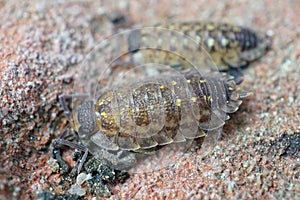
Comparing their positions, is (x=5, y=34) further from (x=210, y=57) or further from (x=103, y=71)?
(x=210, y=57)

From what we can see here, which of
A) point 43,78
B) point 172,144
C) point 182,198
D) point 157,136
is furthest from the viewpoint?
point 43,78

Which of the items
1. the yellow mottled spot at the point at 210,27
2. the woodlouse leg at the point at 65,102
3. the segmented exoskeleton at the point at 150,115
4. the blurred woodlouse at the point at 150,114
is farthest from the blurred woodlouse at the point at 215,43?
the woodlouse leg at the point at 65,102

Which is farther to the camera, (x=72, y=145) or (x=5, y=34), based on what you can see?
(x=5, y=34)

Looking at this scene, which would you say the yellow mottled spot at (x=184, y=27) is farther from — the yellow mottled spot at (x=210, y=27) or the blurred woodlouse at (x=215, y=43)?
the yellow mottled spot at (x=210, y=27)

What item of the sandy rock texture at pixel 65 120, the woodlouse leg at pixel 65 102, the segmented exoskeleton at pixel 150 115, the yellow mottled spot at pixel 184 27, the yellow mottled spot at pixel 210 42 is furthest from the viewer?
the yellow mottled spot at pixel 184 27

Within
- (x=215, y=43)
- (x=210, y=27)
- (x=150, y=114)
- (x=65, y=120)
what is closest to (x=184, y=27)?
(x=210, y=27)

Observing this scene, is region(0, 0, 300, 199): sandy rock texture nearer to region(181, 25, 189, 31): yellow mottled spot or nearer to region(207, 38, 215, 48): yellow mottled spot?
region(207, 38, 215, 48): yellow mottled spot

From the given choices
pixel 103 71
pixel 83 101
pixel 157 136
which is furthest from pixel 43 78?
pixel 157 136

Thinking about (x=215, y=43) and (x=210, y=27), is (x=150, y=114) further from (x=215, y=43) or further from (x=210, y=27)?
(x=210, y=27)

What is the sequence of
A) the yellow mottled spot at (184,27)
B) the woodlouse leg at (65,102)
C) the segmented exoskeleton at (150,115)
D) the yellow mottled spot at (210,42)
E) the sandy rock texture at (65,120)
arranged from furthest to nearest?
the yellow mottled spot at (184,27), the yellow mottled spot at (210,42), the woodlouse leg at (65,102), the segmented exoskeleton at (150,115), the sandy rock texture at (65,120)
